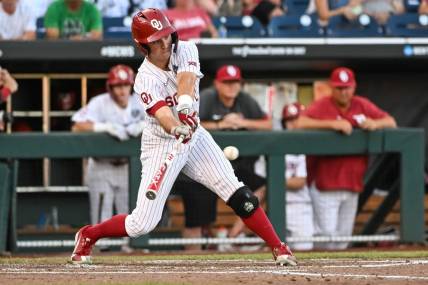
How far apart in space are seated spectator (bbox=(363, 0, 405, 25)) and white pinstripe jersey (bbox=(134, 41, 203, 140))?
5.60 metres

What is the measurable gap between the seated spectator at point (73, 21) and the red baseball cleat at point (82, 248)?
13.5 feet

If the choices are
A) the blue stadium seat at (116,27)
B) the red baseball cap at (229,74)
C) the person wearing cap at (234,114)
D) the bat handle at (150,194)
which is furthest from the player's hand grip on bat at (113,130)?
the bat handle at (150,194)

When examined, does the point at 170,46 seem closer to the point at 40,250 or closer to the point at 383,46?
the point at 40,250

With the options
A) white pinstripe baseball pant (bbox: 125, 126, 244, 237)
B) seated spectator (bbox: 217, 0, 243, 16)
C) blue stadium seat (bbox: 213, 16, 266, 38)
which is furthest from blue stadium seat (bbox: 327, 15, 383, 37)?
white pinstripe baseball pant (bbox: 125, 126, 244, 237)

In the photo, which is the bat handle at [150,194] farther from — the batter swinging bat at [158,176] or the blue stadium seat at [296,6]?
the blue stadium seat at [296,6]

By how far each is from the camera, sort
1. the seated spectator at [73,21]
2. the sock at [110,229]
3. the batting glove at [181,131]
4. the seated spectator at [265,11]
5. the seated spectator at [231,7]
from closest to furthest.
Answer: the batting glove at [181,131] → the sock at [110,229] → the seated spectator at [73,21] → the seated spectator at [265,11] → the seated spectator at [231,7]

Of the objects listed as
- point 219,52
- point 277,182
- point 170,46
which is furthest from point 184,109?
point 219,52

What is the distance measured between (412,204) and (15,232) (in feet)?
11.4

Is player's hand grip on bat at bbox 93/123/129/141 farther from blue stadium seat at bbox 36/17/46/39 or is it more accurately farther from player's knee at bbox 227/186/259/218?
player's knee at bbox 227/186/259/218

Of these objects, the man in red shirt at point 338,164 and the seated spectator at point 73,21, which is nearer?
the man in red shirt at point 338,164

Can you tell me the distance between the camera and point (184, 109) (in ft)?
21.4

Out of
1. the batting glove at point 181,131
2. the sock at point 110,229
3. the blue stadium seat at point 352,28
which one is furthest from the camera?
the blue stadium seat at point 352,28

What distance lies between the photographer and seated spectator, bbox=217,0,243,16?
495 inches

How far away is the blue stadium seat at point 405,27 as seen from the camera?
38.3 feet
